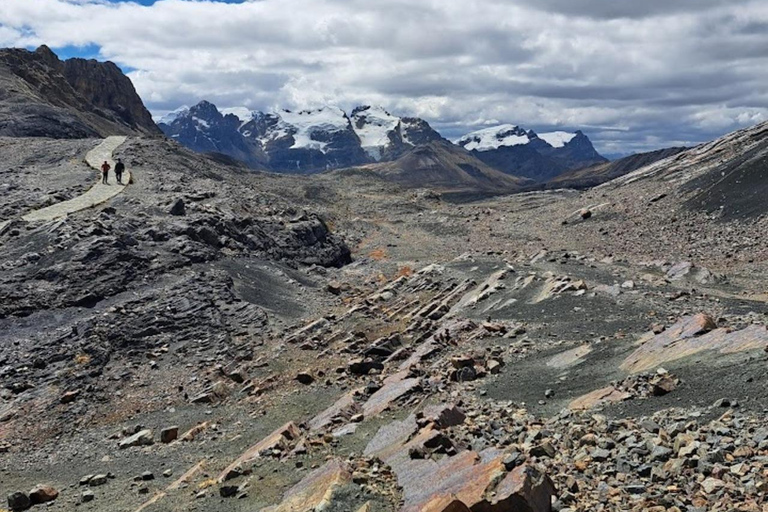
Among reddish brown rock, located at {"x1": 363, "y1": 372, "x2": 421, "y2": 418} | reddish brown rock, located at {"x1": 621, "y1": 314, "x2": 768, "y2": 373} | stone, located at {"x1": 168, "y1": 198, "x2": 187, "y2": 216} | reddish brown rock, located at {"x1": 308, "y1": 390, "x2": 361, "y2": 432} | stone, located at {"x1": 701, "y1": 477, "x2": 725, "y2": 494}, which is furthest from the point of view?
stone, located at {"x1": 168, "y1": 198, "x2": 187, "y2": 216}

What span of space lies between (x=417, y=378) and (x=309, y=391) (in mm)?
4418

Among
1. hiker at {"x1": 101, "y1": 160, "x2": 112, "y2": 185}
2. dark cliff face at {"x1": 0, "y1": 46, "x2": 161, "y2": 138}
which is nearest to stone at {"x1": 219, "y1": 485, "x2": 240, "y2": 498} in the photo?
hiker at {"x1": 101, "y1": 160, "x2": 112, "y2": 185}

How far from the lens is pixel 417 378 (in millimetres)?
18281

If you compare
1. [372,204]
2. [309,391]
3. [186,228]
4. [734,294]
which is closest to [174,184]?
[186,228]

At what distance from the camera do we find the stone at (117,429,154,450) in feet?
61.9

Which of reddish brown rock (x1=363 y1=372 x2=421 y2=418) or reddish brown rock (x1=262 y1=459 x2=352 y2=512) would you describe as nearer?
reddish brown rock (x1=262 y1=459 x2=352 y2=512)

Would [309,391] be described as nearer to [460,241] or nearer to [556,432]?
[556,432]

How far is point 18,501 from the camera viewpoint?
1488 cm

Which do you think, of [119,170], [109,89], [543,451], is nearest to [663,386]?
[543,451]

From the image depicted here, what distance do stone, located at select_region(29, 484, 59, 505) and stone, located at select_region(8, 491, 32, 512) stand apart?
116 millimetres

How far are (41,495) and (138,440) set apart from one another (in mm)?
3906

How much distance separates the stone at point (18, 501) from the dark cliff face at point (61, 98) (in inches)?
2402

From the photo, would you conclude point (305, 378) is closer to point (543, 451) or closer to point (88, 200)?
point (543, 451)

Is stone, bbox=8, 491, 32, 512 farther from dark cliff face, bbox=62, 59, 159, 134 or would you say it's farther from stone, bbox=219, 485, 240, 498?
dark cliff face, bbox=62, 59, 159, 134
